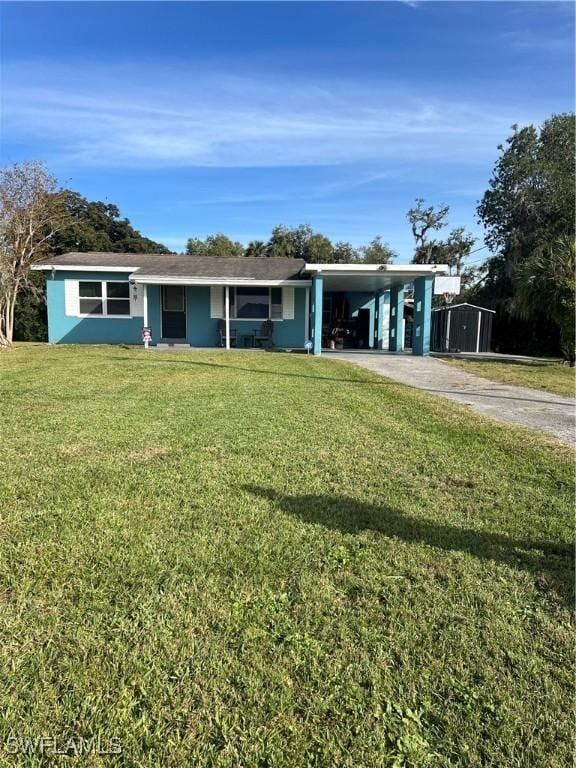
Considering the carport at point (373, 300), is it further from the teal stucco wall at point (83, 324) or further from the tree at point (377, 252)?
the tree at point (377, 252)

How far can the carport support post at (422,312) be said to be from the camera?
16797 mm

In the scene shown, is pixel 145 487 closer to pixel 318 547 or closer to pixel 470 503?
pixel 318 547

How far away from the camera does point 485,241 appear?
3156 cm

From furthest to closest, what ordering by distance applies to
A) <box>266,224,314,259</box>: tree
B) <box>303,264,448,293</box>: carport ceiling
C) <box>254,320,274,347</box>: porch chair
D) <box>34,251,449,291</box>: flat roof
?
<box>266,224,314,259</box>: tree → <box>254,320,274,347</box>: porch chair → <box>34,251,449,291</box>: flat roof → <box>303,264,448,293</box>: carport ceiling

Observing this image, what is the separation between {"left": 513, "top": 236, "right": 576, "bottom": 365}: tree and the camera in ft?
47.9

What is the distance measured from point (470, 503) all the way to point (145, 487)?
2.46m

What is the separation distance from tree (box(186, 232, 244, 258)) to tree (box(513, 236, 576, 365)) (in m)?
32.4

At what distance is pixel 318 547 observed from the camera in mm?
2969

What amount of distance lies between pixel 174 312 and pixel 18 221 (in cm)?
599

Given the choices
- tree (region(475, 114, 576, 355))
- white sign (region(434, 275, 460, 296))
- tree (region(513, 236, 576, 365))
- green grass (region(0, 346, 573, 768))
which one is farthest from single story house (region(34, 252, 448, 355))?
green grass (region(0, 346, 573, 768))

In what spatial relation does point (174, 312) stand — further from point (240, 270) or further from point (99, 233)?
point (99, 233)

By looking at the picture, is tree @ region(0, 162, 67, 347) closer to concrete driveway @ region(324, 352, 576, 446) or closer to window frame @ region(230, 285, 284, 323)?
window frame @ region(230, 285, 284, 323)

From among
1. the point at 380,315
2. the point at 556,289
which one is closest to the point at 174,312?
the point at 380,315

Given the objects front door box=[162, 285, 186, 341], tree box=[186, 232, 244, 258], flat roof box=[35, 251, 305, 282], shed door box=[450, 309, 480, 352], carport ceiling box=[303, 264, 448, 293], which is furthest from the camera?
tree box=[186, 232, 244, 258]
